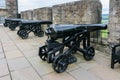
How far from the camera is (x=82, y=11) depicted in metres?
4.36

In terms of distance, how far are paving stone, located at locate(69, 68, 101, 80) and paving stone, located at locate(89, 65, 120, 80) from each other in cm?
11

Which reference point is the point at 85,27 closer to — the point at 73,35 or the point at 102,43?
the point at 73,35

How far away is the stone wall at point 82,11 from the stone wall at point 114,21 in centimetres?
99

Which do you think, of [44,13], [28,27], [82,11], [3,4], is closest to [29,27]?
[28,27]

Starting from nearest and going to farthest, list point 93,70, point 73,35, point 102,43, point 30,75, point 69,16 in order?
point 30,75 → point 93,70 → point 73,35 → point 102,43 → point 69,16

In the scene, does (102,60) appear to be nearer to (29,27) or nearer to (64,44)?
(64,44)

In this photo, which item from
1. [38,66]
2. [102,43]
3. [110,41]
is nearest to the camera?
[38,66]

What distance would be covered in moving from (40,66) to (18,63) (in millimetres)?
577

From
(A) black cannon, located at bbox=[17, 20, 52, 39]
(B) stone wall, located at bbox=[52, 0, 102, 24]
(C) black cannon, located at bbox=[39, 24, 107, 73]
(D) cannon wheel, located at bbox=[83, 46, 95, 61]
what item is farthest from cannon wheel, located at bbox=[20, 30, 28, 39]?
(D) cannon wheel, located at bbox=[83, 46, 95, 61]

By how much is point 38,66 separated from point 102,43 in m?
2.02

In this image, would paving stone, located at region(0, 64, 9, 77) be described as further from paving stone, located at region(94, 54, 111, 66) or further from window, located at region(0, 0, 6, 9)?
window, located at region(0, 0, 6, 9)

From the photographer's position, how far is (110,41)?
11.0ft

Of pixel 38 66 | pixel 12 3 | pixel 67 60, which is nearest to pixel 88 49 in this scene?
pixel 67 60

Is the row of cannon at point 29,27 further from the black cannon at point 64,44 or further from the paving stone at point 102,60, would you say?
the paving stone at point 102,60
